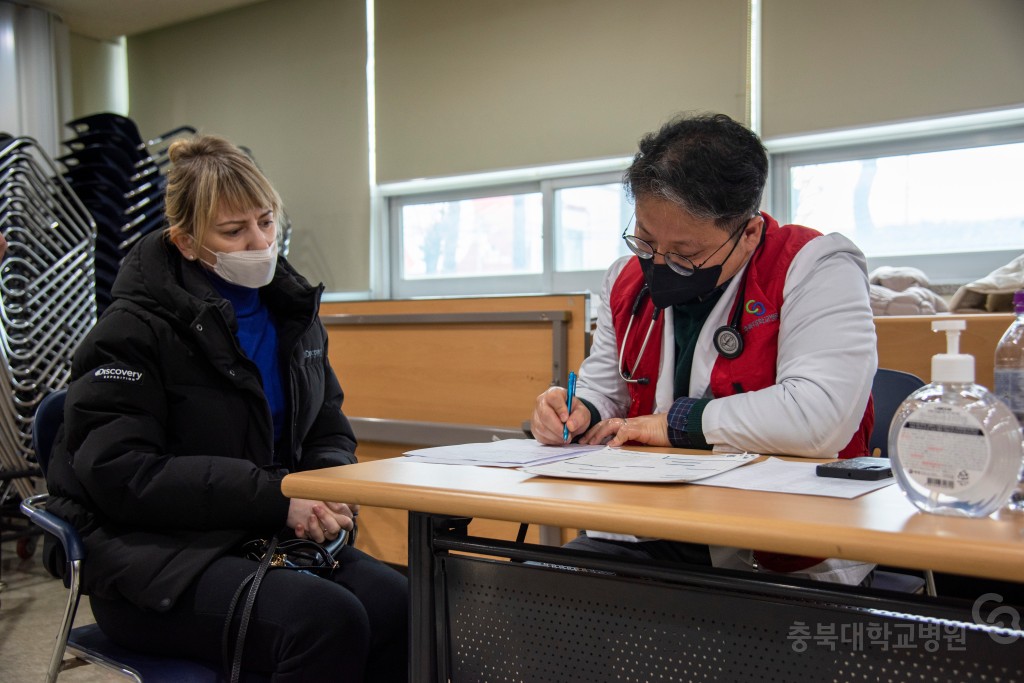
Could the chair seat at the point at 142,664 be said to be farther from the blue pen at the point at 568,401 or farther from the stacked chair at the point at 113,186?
the stacked chair at the point at 113,186

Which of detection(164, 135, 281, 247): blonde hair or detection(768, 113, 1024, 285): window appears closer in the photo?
detection(164, 135, 281, 247): blonde hair

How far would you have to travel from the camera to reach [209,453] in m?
1.48

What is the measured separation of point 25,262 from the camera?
3045mm

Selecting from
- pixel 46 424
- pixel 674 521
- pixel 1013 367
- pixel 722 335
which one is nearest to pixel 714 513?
pixel 674 521

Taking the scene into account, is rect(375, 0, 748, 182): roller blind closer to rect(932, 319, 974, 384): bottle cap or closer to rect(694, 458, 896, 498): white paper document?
rect(694, 458, 896, 498): white paper document

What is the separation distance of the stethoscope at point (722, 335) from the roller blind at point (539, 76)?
190cm

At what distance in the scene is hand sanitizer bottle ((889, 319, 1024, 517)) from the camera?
2.39 feet

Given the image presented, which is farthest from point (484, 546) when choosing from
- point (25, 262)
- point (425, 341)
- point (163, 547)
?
point (25, 262)

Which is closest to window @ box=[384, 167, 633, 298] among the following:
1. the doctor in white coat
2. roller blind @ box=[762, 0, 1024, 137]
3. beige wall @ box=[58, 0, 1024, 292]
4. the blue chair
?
beige wall @ box=[58, 0, 1024, 292]

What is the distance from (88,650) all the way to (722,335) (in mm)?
1131

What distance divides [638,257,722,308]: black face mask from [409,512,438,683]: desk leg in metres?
0.63

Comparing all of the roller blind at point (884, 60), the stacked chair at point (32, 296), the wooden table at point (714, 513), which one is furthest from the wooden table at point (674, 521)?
the roller blind at point (884, 60)

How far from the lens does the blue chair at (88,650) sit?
123 centimetres

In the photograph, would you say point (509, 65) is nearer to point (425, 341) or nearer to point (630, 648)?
point (425, 341)
